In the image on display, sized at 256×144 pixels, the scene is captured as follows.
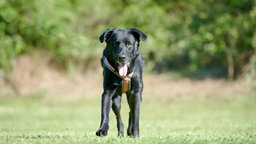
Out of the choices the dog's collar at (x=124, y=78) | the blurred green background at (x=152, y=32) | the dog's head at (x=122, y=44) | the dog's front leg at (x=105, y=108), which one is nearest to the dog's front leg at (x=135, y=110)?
the dog's collar at (x=124, y=78)

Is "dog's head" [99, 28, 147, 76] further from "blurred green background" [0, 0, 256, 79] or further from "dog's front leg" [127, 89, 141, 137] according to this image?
"blurred green background" [0, 0, 256, 79]

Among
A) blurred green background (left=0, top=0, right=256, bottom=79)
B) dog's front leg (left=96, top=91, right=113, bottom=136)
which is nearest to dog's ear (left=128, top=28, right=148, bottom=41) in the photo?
dog's front leg (left=96, top=91, right=113, bottom=136)

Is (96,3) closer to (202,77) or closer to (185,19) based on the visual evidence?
(185,19)

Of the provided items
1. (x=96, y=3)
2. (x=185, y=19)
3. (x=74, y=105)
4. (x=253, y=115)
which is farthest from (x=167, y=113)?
(x=96, y=3)

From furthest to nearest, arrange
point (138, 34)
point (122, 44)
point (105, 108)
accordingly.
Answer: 1. point (138, 34)
2. point (122, 44)
3. point (105, 108)

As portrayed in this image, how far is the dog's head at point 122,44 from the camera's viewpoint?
1000cm

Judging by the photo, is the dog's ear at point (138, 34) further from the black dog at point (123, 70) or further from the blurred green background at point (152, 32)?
the blurred green background at point (152, 32)

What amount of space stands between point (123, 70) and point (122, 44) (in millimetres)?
438

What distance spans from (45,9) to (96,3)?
392 cm

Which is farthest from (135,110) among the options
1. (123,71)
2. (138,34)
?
(138,34)

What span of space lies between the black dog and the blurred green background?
19.6m

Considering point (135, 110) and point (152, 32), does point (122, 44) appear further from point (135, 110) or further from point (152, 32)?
point (152, 32)

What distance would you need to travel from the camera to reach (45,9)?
3173 centimetres

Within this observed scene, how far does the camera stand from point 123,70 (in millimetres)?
9977
